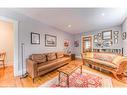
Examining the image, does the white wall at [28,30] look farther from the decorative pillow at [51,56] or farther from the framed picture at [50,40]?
the decorative pillow at [51,56]

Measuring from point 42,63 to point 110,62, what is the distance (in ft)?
7.47

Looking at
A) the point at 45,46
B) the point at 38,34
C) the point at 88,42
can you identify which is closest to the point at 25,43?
the point at 38,34

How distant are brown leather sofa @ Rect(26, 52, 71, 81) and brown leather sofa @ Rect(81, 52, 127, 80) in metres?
1.06

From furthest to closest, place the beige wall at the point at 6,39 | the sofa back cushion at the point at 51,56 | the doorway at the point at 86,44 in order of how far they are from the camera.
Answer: the beige wall at the point at 6,39, the sofa back cushion at the point at 51,56, the doorway at the point at 86,44

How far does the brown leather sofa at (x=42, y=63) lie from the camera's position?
2165 mm

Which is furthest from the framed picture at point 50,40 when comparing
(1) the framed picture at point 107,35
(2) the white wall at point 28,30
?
(1) the framed picture at point 107,35

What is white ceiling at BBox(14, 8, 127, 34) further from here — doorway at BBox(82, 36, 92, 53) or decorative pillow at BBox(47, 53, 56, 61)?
decorative pillow at BBox(47, 53, 56, 61)

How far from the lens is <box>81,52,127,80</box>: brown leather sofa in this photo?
7.21 ft

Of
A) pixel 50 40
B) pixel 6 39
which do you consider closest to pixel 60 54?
pixel 50 40

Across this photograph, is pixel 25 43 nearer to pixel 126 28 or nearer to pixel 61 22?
pixel 61 22

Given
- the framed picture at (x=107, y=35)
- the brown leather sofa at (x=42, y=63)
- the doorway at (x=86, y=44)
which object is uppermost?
the framed picture at (x=107, y=35)

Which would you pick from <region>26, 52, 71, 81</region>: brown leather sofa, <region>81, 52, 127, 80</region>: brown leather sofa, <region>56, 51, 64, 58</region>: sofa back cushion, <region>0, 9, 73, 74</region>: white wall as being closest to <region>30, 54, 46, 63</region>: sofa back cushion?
<region>26, 52, 71, 81</region>: brown leather sofa

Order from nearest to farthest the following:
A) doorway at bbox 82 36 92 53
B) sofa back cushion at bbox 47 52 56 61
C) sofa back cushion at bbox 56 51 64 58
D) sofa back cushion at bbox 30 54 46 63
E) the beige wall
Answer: doorway at bbox 82 36 92 53, sofa back cushion at bbox 30 54 46 63, sofa back cushion at bbox 47 52 56 61, the beige wall, sofa back cushion at bbox 56 51 64 58

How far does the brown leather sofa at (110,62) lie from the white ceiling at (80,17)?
93 centimetres
